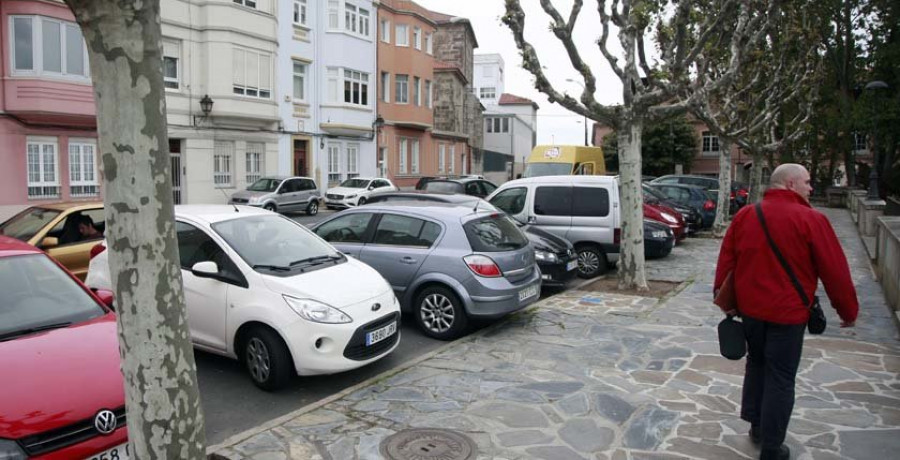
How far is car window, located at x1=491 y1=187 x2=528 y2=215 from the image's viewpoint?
13.2 m

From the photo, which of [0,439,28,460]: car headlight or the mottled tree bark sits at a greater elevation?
the mottled tree bark

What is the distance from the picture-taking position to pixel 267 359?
6.15m

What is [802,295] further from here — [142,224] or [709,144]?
[709,144]

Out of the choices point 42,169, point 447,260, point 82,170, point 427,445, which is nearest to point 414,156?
point 82,170

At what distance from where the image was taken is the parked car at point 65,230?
29.7 ft

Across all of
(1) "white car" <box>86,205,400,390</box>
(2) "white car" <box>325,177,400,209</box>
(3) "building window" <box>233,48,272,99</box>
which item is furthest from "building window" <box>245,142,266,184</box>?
(1) "white car" <box>86,205,400,390</box>

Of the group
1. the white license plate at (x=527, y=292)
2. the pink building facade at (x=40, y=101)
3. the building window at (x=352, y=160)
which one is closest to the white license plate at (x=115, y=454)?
the white license plate at (x=527, y=292)

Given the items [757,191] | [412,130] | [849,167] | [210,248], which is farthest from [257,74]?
[849,167]

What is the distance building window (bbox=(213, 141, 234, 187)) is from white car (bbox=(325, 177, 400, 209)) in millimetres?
4178

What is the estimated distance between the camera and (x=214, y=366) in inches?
275

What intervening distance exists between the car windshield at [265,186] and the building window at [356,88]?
908cm

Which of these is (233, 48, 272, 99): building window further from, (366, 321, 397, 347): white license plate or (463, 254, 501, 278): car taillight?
(366, 321, 397, 347): white license plate

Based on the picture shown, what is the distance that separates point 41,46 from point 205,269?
18.6 m

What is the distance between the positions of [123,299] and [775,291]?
12.6ft
